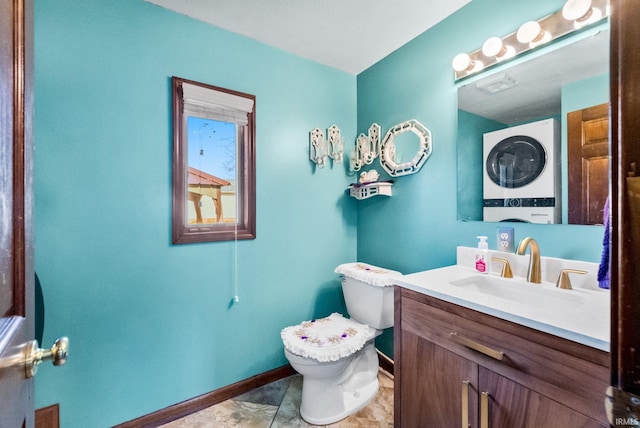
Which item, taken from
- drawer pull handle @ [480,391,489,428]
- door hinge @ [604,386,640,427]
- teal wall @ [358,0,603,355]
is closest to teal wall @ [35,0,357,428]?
teal wall @ [358,0,603,355]

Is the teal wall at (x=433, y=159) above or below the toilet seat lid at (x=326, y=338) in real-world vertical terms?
above

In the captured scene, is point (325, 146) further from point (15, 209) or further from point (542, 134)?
point (15, 209)

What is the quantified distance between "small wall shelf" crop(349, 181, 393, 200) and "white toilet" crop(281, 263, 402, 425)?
1.70 ft

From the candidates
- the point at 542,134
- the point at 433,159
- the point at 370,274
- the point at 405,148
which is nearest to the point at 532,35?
the point at 542,134

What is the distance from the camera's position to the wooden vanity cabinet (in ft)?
2.31

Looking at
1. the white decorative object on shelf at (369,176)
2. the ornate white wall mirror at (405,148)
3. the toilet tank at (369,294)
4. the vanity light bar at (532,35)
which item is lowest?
the toilet tank at (369,294)

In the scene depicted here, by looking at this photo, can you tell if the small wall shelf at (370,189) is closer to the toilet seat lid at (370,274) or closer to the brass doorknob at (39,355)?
the toilet seat lid at (370,274)

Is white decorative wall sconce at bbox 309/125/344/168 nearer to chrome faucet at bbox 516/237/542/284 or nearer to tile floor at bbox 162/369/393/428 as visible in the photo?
chrome faucet at bbox 516/237/542/284

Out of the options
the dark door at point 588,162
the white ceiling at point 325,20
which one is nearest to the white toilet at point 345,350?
the dark door at point 588,162

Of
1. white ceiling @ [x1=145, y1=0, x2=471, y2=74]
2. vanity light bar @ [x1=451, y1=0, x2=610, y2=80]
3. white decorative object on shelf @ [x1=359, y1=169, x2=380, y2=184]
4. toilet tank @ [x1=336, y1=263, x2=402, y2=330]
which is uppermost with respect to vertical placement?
white ceiling @ [x1=145, y1=0, x2=471, y2=74]

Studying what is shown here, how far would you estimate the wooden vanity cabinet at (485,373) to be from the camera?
2.31 ft

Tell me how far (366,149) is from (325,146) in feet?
1.03

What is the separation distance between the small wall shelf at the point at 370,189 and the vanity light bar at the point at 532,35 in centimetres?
73

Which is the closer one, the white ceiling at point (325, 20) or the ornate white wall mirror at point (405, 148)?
the white ceiling at point (325, 20)
